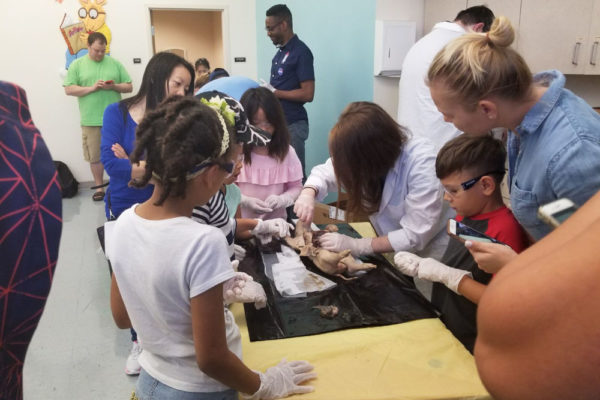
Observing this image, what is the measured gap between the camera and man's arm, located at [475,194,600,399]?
30 centimetres

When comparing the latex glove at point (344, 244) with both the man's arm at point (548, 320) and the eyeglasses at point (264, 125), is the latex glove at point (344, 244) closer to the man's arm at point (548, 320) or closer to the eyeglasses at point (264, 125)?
the eyeglasses at point (264, 125)

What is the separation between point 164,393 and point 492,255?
0.80 metres

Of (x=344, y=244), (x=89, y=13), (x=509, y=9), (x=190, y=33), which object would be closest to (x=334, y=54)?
(x=509, y=9)

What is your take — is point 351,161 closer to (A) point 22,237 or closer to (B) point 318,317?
(B) point 318,317

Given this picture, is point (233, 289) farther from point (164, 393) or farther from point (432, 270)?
point (432, 270)

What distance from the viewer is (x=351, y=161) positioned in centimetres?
163

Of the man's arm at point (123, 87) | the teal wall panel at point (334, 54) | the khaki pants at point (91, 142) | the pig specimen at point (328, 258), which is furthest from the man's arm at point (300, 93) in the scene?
the khaki pants at point (91, 142)

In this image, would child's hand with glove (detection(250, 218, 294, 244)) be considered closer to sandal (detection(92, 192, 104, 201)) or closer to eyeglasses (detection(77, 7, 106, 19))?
sandal (detection(92, 192, 104, 201))

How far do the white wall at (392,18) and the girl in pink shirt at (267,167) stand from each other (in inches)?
63.8

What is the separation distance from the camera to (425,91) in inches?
101

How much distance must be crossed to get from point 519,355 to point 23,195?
55 centimetres

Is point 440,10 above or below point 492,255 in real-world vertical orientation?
above

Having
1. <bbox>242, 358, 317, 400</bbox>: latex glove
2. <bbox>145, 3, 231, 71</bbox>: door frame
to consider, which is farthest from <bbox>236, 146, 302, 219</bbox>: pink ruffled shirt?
<bbox>145, 3, 231, 71</bbox>: door frame

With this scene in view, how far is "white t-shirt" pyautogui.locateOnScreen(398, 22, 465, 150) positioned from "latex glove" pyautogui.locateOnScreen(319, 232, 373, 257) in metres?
1.12
